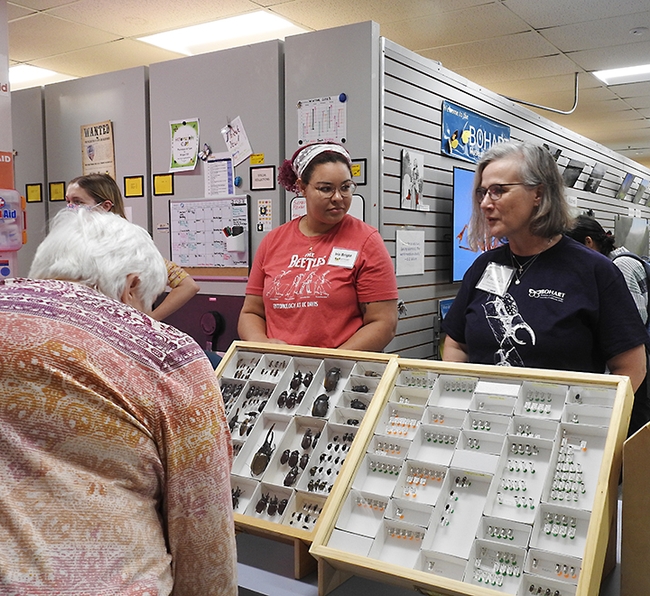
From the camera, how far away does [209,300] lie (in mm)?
4266

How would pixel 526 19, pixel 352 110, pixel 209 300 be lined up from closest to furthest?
1. pixel 352 110
2. pixel 209 300
3. pixel 526 19

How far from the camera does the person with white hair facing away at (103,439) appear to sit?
3.55 feet

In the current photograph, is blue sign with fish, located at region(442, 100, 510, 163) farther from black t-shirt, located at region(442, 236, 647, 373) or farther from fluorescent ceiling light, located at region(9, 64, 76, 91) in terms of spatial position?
fluorescent ceiling light, located at region(9, 64, 76, 91)

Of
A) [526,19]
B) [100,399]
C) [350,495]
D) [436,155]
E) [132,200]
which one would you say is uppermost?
[526,19]

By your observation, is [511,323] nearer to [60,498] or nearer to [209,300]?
[60,498]

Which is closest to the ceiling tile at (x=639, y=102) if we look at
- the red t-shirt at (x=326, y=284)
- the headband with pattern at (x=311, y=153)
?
the headband with pattern at (x=311, y=153)

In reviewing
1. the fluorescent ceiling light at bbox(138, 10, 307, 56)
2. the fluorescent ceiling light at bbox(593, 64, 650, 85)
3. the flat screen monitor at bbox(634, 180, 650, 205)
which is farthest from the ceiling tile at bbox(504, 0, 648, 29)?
the flat screen monitor at bbox(634, 180, 650, 205)

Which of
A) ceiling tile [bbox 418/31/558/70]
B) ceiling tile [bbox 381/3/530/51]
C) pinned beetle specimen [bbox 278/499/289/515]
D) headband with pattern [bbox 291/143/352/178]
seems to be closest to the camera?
pinned beetle specimen [bbox 278/499/289/515]

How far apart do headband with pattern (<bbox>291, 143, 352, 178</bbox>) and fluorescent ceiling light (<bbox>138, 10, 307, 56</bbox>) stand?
364 centimetres

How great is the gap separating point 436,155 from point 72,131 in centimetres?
282

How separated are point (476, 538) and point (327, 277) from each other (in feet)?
4.00

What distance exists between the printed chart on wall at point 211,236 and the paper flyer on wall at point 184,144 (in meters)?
0.25

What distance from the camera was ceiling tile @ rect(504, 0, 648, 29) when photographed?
207 inches

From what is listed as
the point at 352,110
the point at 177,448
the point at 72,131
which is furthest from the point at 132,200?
the point at 177,448
